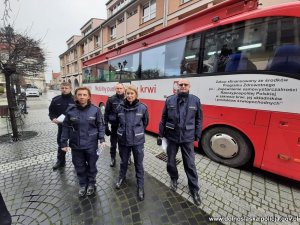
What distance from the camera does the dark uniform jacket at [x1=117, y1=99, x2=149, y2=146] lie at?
8.94 ft

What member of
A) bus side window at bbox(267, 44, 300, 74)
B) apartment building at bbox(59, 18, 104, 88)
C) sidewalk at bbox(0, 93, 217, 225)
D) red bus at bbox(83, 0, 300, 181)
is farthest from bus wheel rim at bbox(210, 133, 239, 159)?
apartment building at bbox(59, 18, 104, 88)

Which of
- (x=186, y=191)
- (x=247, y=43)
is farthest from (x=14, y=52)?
(x=247, y=43)

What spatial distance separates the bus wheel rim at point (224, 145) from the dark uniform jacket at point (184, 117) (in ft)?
4.48

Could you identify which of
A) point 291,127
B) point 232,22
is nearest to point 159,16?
point 232,22

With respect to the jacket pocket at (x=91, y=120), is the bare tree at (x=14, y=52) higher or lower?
higher

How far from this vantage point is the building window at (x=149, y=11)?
1586cm

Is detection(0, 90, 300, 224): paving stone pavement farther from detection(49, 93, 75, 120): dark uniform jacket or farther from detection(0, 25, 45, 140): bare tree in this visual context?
detection(0, 25, 45, 140): bare tree

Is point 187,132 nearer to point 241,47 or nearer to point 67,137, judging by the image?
point 67,137

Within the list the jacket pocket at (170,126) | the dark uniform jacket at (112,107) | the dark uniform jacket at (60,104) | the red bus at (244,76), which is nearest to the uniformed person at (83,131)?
the dark uniform jacket at (112,107)

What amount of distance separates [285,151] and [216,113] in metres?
1.40

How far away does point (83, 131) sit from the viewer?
104 inches

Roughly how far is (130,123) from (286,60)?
9.17ft

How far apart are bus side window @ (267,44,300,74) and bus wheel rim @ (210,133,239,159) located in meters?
1.59

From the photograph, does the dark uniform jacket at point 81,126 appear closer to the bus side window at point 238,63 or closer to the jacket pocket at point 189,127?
the jacket pocket at point 189,127
